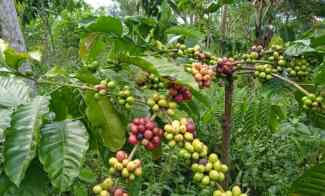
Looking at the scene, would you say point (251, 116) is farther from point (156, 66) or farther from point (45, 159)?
point (45, 159)

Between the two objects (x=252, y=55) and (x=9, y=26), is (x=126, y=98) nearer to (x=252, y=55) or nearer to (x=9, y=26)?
(x=252, y=55)

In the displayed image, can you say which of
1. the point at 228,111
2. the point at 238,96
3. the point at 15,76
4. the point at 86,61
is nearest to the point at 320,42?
the point at 228,111

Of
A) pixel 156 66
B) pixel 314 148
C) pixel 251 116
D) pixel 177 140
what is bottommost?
pixel 314 148

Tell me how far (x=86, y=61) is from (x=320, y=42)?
1.84 feet

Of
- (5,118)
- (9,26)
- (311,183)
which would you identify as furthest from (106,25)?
(9,26)

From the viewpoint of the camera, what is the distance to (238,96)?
1355mm

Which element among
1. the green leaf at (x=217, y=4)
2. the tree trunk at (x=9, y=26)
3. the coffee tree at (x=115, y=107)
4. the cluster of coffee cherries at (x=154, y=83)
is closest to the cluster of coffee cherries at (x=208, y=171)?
the coffee tree at (x=115, y=107)

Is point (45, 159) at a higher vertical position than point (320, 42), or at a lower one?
lower

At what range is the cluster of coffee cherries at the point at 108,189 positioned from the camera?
649 millimetres

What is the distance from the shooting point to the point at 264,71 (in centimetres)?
106

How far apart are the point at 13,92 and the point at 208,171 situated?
426 mm

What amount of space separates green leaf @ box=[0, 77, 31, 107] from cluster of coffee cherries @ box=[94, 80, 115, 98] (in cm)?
14

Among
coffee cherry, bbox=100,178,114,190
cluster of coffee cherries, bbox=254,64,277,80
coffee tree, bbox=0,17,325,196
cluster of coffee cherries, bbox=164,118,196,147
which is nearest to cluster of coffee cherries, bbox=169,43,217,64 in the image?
coffee tree, bbox=0,17,325,196

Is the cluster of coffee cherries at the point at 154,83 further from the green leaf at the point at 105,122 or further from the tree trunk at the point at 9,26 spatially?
the tree trunk at the point at 9,26
